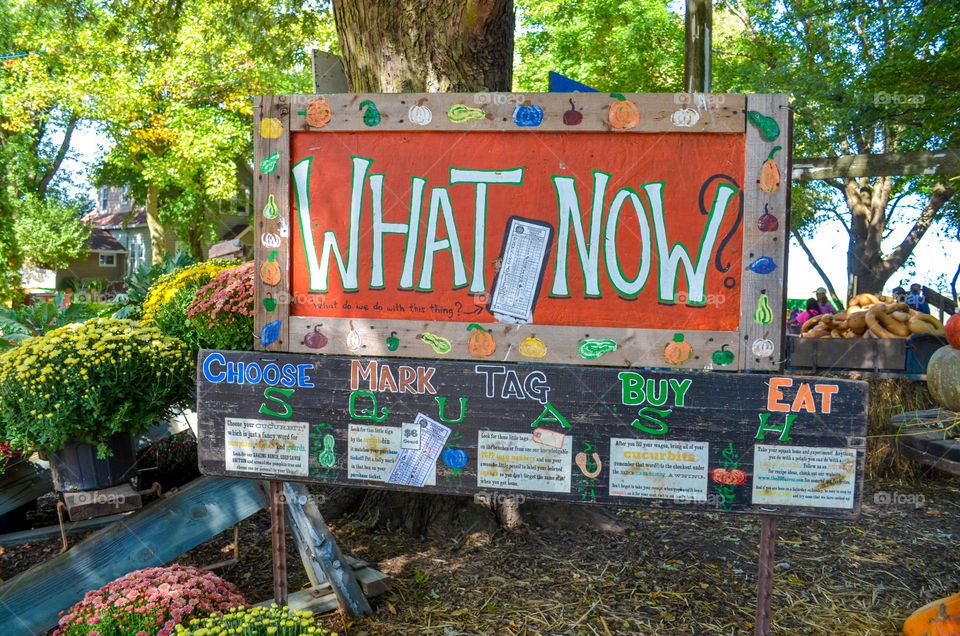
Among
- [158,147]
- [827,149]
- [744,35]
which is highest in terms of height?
[744,35]

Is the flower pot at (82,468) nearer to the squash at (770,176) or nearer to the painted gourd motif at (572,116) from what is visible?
the painted gourd motif at (572,116)

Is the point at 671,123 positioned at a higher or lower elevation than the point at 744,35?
lower

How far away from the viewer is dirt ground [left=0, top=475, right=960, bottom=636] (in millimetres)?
3289

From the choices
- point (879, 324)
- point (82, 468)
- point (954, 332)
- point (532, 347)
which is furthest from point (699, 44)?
point (82, 468)

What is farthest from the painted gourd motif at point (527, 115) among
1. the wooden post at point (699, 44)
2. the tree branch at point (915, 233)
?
the tree branch at point (915, 233)

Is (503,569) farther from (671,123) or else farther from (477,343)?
(671,123)

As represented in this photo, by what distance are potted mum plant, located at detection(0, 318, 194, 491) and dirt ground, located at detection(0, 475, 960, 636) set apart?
1.09 metres

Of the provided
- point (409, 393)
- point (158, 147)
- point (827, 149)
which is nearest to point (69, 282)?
point (158, 147)

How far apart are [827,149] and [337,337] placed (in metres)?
11.3

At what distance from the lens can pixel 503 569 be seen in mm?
3814

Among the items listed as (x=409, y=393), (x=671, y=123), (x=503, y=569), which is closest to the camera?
(x=671, y=123)

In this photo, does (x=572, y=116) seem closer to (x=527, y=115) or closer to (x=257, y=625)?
(x=527, y=115)

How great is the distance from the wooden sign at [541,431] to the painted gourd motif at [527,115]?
986mm

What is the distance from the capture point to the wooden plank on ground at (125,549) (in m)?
3.03
